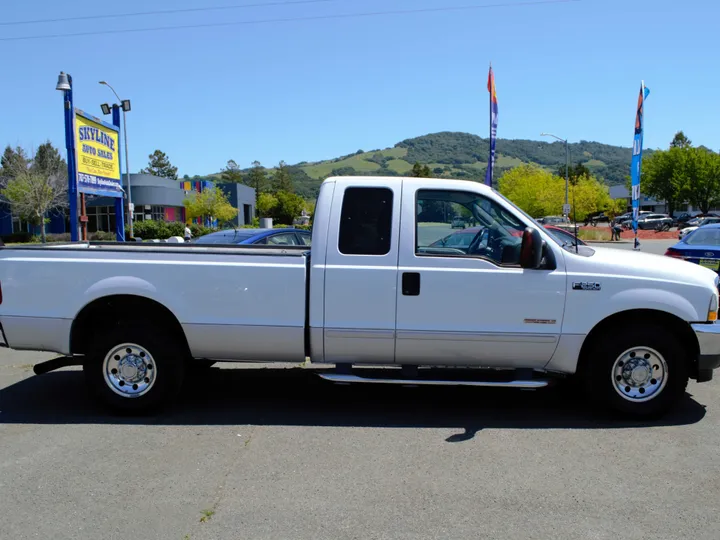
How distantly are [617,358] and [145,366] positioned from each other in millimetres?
4153

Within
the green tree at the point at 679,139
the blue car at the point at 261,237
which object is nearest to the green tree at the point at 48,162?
the blue car at the point at 261,237

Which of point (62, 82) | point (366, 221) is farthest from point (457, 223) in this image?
point (62, 82)

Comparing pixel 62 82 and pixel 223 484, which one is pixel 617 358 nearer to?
pixel 223 484

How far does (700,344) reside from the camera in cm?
518

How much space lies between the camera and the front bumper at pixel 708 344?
5148 millimetres

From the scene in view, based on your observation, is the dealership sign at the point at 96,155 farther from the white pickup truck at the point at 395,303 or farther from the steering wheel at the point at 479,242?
the steering wheel at the point at 479,242

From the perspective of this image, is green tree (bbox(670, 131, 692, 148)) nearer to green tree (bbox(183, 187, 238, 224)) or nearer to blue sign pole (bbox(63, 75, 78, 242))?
green tree (bbox(183, 187, 238, 224))

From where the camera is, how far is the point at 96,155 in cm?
2108

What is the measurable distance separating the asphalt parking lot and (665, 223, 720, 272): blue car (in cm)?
581

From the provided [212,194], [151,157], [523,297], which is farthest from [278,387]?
[151,157]

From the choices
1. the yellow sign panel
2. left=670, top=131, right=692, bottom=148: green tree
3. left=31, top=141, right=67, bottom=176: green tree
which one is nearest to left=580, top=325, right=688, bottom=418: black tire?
the yellow sign panel

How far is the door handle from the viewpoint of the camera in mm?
5172

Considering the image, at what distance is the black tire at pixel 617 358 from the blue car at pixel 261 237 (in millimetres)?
6283

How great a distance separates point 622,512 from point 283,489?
7.10 ft
